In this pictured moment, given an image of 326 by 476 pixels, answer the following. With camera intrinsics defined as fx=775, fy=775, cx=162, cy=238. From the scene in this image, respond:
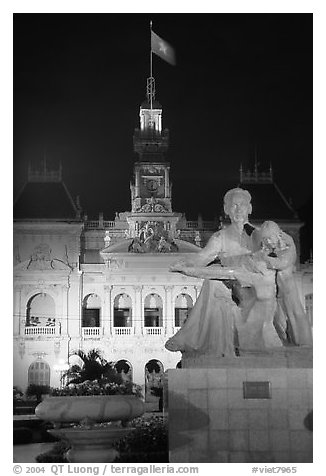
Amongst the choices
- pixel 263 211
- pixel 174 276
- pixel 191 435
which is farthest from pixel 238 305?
pixel 263 211

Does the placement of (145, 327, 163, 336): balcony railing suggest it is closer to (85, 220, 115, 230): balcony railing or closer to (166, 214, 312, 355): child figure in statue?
(85, 220, 115, 230): balcony railing

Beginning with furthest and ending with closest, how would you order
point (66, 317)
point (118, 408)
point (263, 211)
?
point (263, 211) < point (66, 317) < point (118, 408)

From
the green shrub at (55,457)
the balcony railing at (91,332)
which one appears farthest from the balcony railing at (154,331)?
the green shrub at (55,457)

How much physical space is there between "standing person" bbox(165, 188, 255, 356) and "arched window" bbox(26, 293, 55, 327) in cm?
3915

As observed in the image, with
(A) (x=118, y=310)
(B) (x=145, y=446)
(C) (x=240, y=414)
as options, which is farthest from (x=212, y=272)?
(A) (x=118, y=310)

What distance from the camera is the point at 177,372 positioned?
29.3 ft

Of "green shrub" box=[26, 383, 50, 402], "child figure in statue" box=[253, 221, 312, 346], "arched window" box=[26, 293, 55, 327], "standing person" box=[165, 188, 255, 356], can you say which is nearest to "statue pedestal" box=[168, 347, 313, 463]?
"standing person" box=[165, 188, 255, 356]

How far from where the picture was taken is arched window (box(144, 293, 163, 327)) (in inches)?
1945

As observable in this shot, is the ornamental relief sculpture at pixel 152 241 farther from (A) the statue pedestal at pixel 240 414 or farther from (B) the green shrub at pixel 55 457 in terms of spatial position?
(A) the statue pedestal at pixel 240 414

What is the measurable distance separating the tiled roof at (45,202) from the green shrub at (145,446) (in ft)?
128

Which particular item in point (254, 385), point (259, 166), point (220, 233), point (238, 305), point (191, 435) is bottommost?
point (191, 435)

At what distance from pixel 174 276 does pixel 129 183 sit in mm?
8310

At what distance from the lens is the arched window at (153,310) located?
4941cm

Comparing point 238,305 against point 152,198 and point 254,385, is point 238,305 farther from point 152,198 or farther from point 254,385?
point 152,198
